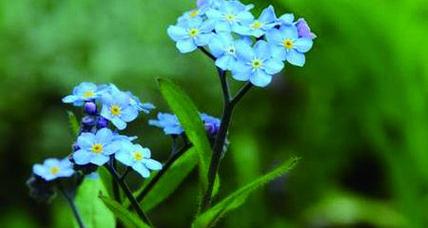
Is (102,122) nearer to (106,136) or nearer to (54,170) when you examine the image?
(106,136)

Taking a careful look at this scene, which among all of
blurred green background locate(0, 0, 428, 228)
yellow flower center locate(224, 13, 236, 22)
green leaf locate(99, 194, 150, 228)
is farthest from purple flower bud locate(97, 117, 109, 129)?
blurred green background locate(0, 0, 428, 228)

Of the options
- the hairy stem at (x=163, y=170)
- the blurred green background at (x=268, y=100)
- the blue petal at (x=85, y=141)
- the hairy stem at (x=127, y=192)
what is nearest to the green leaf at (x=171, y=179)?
the hairy stem at (x=163, y=170)

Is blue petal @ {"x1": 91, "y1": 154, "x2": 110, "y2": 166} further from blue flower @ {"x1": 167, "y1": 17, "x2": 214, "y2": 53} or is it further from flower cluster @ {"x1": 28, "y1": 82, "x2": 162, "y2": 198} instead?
blue flower @ {"x1": 167, "y1": 17, "x2": 214, "y2": 53}

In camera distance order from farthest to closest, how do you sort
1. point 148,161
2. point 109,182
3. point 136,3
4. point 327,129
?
point 136,3
point 327,129
point 109,182
point 148,161

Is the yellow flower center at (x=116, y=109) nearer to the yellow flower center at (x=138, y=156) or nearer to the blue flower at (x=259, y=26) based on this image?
the yellow flower center at (x=138, y=156)

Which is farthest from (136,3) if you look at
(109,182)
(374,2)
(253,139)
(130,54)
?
(109,182)

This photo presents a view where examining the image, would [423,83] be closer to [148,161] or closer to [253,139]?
[253,139]

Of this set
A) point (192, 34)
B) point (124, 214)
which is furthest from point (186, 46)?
point (124, 214)
